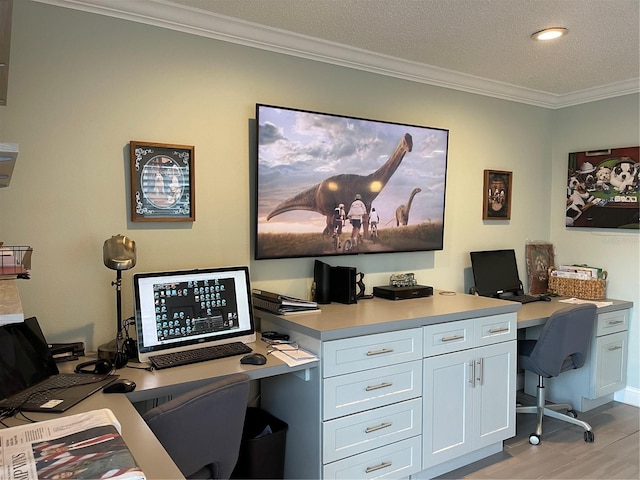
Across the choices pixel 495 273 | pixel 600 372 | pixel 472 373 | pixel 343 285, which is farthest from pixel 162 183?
pixel 600 372

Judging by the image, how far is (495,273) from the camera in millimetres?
3768

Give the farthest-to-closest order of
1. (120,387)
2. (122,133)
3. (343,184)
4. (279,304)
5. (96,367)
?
(343,184), (279,304), (122,133), (96,367), (120,387)

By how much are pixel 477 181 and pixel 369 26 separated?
1611mm

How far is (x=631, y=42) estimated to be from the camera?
2.86m

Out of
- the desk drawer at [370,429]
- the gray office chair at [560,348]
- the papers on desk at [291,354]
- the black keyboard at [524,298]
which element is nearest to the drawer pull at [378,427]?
the desk drawer at [370,429]

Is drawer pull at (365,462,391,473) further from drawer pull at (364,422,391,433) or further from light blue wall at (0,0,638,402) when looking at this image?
light blue wall at (0,0,638,402)

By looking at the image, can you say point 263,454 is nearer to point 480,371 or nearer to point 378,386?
point 378,386

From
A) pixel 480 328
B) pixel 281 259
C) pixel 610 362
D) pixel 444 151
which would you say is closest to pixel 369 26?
pixel 444 151

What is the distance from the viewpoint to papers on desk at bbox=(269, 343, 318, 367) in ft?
7.25

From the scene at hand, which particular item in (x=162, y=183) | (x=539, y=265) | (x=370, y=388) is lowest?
(x=370, y=388)

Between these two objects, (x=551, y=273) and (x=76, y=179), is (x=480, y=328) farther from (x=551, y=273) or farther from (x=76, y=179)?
(x=76, y=179)

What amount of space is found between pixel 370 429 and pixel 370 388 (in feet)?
0.66

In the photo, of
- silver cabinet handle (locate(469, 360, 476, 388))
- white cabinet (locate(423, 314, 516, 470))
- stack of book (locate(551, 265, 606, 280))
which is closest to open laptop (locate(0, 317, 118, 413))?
white cabinet (locate(423, 314, 516, 470))

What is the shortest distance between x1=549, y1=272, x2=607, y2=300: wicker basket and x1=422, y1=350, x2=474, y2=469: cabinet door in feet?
5.34
